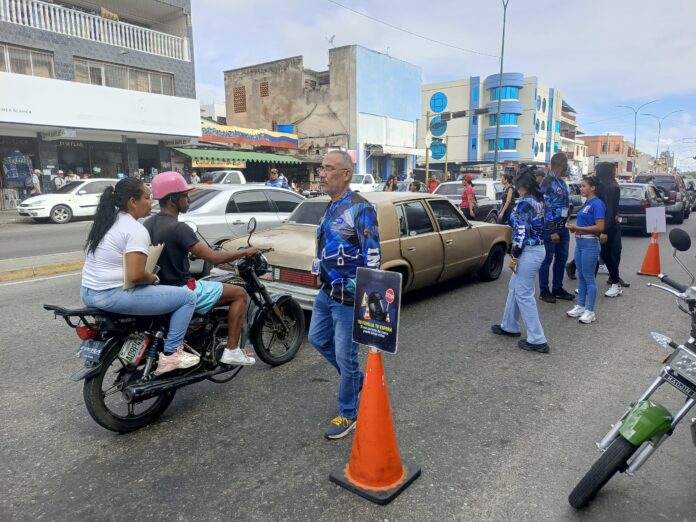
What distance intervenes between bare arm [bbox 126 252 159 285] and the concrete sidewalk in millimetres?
6230

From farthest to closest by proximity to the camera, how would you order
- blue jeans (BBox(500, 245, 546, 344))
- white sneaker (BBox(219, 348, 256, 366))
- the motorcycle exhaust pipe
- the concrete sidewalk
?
the concrete sidewalk
blue jeans (BBox(500, 245, 546, 344))
white sneaker (BBox(219, 348, 256, 366))
the motorcycle exhaust pipe

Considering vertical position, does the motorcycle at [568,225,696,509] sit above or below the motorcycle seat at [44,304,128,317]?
below

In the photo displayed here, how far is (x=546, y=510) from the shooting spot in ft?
8.67

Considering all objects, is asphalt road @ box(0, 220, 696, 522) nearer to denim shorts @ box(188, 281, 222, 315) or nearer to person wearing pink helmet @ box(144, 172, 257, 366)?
person wearing pink helmet @ box(144, 172, 257, 366)

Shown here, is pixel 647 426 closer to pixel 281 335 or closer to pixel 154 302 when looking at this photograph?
pixel 154 302

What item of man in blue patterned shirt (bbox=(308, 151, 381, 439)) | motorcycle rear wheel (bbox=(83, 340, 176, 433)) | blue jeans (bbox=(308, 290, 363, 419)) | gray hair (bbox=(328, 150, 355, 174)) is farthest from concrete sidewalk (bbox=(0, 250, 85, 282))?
gray hair (bbox=(328, 150, 355, 174))

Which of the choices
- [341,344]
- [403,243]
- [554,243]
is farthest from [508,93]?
[341,344]

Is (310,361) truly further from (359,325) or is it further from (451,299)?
(451,299)

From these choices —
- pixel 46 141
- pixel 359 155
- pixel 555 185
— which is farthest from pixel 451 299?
pixel 359 155

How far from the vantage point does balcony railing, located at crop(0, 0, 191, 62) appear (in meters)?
18.0

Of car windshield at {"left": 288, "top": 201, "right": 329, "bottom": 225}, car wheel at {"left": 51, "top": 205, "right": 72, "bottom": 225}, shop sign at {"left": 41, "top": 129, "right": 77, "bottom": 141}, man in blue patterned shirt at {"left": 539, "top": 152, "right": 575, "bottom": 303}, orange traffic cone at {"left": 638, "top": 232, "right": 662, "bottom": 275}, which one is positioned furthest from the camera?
shop sign at {"left": 41, "top": 129, "right": 77, "bottom": 141}

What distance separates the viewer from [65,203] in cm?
1673

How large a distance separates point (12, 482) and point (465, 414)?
2.92 meters

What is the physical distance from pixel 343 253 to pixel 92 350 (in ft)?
5.74
